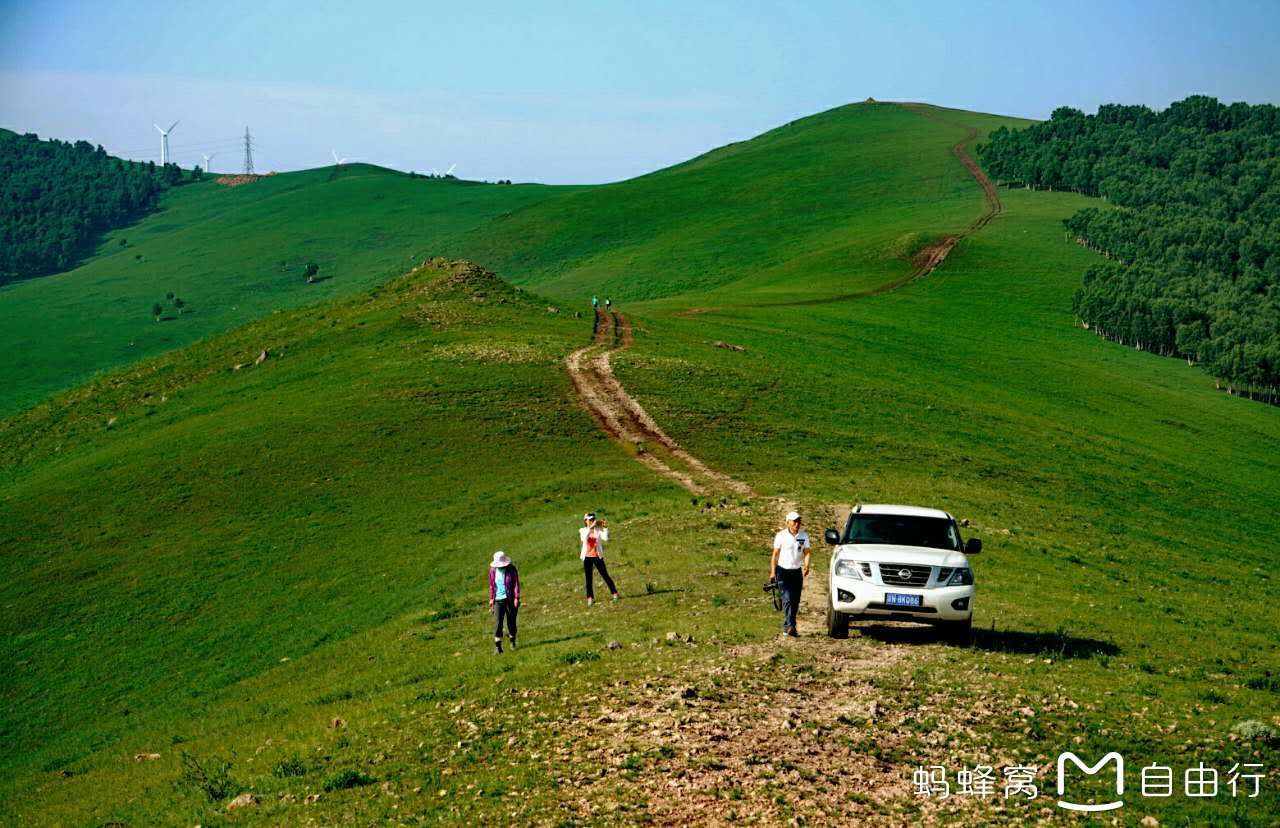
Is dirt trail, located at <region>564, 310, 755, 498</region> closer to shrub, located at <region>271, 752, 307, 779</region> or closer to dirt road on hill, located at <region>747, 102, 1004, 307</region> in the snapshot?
shrub, located at <region>271, 752, 307, 779</region>

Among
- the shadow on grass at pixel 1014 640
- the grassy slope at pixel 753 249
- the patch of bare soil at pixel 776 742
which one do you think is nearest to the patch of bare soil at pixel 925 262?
the grassy slope at pixel 753 249

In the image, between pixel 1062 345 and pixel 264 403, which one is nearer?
pixel 264 403

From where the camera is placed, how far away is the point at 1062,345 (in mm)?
114000

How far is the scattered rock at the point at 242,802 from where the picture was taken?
18.1 meters

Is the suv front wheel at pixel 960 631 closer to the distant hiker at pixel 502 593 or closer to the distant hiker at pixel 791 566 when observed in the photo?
the distant hiker at pixel 791 566

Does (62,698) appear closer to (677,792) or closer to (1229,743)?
(677,792)

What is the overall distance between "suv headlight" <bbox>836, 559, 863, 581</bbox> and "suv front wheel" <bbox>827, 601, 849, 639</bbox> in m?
0.74

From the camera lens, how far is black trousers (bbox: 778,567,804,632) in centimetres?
2375

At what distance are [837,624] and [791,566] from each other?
152 centimetres

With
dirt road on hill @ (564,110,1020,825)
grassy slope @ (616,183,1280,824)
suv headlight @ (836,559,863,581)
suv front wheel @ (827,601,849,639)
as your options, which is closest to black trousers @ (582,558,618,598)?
dirt road on hill @ (564,110,1020,825)

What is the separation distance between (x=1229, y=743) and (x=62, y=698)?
1312 inches

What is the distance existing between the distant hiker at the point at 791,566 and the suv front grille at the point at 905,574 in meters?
1.78

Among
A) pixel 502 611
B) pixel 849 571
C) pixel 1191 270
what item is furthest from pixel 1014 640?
pixel 1191 270

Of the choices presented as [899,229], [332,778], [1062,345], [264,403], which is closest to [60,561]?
[264,403]
